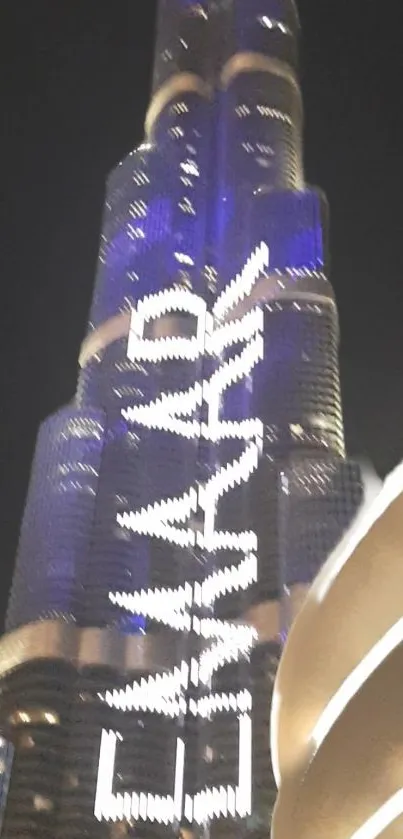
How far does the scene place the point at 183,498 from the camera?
26.6 m

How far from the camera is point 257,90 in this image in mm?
34719

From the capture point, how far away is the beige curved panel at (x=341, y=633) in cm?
558

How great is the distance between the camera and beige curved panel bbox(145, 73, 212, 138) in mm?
35750

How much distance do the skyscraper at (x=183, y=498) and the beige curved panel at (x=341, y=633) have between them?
1473 cm

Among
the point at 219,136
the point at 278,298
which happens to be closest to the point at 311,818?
the point at 278,298

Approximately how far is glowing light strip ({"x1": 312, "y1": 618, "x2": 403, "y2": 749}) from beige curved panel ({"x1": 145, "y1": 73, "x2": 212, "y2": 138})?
32.2 m

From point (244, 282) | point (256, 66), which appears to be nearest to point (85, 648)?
point (244, 282)

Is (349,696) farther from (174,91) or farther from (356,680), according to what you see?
(174,91)

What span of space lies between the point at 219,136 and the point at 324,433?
13.4 metres

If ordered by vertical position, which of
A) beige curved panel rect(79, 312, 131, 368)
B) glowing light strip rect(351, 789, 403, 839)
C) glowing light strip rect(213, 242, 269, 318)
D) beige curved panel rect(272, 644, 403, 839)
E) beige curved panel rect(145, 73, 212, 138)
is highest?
beige curved panel rect(145, 73, 212, 138)

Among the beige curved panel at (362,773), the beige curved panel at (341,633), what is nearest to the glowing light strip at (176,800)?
the beige curved panel at (341,633)

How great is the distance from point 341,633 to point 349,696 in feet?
1.34

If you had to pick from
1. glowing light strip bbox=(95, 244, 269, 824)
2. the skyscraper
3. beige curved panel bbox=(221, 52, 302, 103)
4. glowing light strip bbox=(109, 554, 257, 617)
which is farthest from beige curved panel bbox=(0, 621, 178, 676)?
beige curved panel bbox=(221, 52, 302, 103)

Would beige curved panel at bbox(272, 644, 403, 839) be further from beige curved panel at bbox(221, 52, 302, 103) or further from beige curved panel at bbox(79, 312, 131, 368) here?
beige curved panel at bbox(221, 52, 302, 103)
